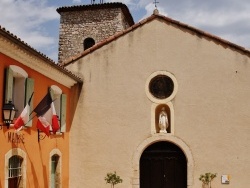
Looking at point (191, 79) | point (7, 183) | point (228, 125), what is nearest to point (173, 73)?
point (191, 79)

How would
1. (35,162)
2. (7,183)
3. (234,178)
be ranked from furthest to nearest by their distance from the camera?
(234,178), (35,162), (7,183)

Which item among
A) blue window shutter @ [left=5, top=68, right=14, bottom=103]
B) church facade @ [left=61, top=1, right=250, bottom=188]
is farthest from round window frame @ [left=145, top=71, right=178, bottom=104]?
blue window shutter @ [left=5, top=68, right=14, bottom=103]

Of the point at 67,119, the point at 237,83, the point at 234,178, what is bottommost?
the point at 234,178

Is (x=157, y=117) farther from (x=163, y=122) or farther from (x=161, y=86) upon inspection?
(x=161, y=86)

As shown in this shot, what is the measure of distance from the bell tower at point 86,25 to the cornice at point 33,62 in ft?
26.4

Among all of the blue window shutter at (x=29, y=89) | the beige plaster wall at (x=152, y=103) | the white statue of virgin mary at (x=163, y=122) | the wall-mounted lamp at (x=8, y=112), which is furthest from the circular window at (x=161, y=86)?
the wall-mounted lamp at (x=8, y=112)

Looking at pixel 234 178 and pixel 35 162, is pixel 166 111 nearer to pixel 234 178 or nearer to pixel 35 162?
pixel 234 178

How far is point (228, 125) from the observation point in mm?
14164

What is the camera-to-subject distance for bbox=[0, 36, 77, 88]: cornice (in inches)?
386

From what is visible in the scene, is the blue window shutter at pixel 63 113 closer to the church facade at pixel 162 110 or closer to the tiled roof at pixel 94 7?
the church facade at pixel 162 110

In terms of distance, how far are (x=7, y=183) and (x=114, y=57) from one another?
690 centimetres

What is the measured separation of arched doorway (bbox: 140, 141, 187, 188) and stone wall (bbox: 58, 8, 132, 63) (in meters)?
9.47

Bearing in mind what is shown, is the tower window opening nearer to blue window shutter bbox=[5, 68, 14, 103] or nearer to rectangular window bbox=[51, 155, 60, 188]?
rectangular window bbox=[51, 155, 60, 188]

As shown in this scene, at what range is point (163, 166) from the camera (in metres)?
14.8
